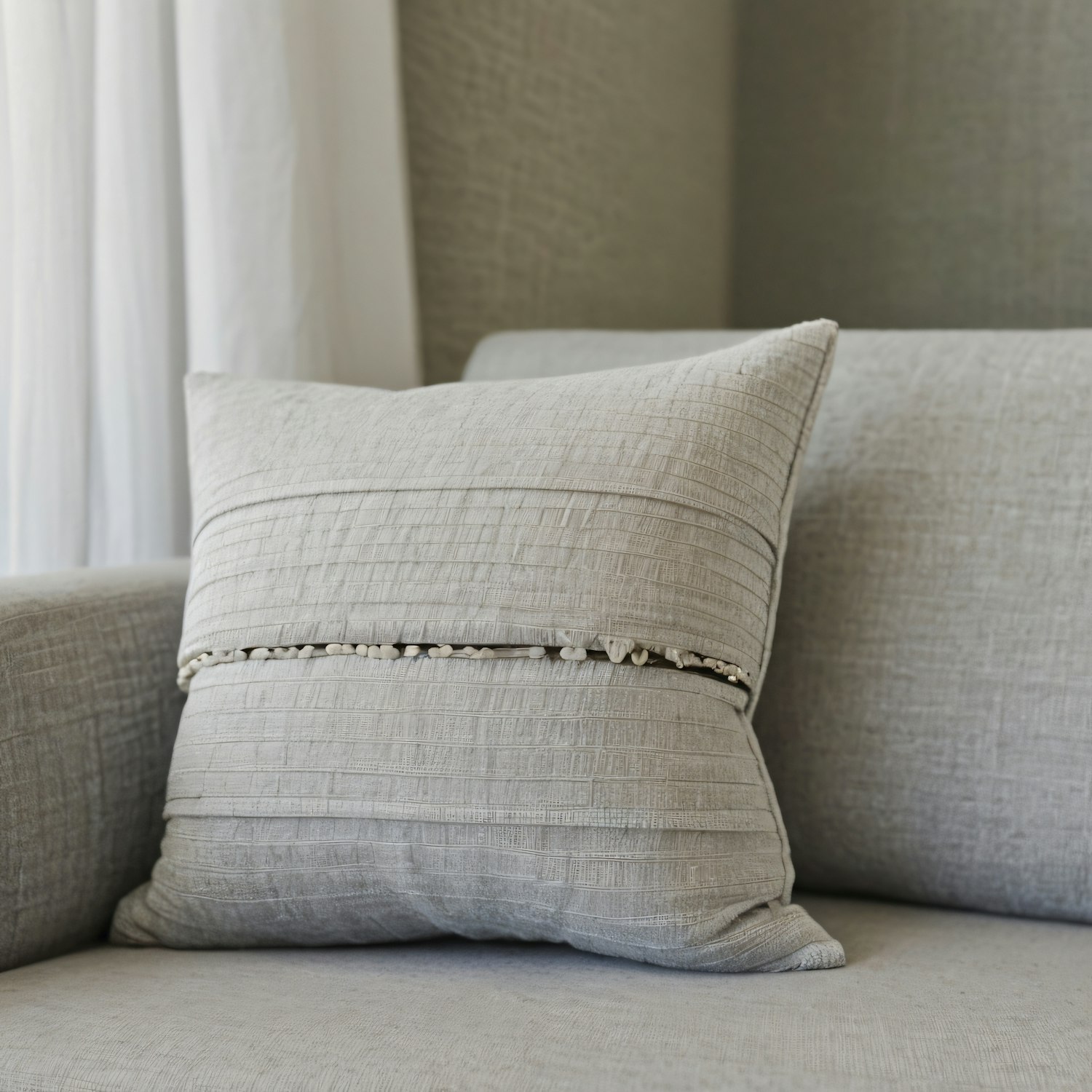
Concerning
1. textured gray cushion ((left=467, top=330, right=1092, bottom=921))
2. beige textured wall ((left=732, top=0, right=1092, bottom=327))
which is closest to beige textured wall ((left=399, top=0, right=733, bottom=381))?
beige textured wall ((left=732, top=0, right=1092, bottom=327))

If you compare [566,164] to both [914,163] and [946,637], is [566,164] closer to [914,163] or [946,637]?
[914,163]

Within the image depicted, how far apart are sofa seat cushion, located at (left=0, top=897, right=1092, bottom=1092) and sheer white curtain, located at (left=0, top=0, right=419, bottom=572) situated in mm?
449

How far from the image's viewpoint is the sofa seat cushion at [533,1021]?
22.1 inches

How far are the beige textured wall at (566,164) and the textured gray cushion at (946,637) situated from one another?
0.70 meters

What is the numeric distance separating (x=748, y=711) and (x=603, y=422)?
23 centimetres

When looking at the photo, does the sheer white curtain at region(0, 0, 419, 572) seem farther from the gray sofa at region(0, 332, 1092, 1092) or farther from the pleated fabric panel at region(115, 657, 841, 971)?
the pleated fabric panel at region(115, 657, 841, 971)

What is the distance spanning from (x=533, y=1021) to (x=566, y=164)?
1.31 metres

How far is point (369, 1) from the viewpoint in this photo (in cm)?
123

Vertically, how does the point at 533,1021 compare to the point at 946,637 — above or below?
below

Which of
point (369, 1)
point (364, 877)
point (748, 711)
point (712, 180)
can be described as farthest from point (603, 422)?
point (712, 180)

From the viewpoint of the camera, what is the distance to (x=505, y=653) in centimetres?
72

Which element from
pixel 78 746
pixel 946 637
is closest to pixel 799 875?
pixel 946 637

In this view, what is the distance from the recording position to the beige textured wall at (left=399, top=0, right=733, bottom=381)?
4.80ft

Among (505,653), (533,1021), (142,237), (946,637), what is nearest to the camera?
(533,1021)
